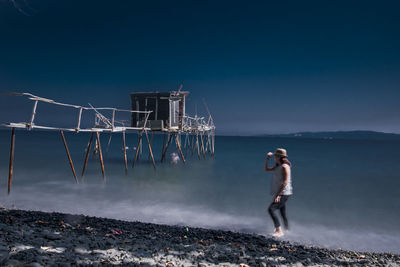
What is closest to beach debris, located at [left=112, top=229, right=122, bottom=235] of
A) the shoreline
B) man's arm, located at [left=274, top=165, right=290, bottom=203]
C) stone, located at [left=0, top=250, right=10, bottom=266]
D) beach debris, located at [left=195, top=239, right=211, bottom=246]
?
the shoreline

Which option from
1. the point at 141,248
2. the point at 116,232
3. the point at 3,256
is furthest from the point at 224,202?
the point at 3,256

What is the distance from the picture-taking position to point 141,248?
503 cm

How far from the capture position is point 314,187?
55.4 feet

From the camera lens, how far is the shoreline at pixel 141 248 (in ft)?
13.9

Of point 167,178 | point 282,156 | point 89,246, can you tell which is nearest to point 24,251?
point 89,246

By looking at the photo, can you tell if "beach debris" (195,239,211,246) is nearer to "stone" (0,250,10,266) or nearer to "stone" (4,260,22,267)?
"stone" (4,260,22,267)

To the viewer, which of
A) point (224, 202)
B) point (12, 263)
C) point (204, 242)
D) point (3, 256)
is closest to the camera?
point (12, 263)

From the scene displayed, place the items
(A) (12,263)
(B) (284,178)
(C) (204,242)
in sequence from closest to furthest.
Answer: (A) (12,263) → (C) (204,242) → (B) (284,178)

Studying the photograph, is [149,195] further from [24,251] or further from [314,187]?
[314,187]

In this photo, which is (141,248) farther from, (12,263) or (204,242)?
(12,263)

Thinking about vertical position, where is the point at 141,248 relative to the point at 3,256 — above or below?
below

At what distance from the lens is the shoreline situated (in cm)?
425

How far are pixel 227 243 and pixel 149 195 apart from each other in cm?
732

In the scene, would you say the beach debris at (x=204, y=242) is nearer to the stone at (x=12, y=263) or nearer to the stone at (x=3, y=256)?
the stone at (x=12, y=263)
